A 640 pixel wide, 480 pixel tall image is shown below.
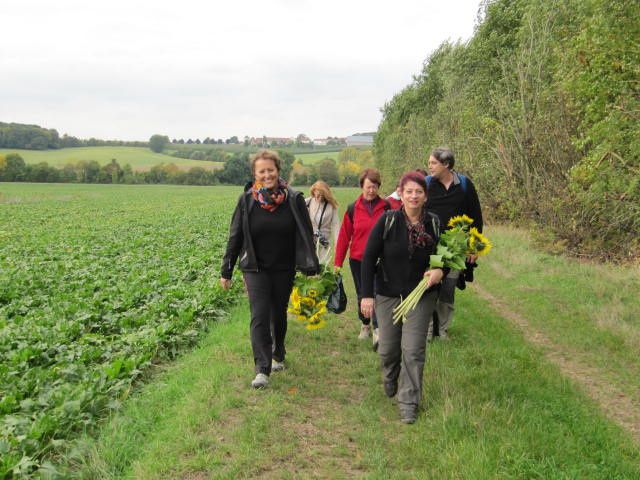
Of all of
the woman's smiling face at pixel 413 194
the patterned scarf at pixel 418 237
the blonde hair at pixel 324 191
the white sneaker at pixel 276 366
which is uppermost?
the woman's smiling face at pixel 413 194

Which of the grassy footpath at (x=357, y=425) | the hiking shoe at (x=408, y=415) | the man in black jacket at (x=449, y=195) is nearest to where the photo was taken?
the grassy footpath at (x=357, y=425)

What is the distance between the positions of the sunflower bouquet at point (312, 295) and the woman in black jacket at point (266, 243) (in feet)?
1.03

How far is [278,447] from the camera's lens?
4.23 meters

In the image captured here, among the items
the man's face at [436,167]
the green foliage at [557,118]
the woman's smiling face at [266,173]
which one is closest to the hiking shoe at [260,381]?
the woman's smiling face at [266,173]

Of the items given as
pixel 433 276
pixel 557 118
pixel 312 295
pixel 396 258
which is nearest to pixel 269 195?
pixel 312 295

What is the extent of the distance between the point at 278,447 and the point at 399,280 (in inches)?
73.6

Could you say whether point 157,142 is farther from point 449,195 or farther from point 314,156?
point 449,195

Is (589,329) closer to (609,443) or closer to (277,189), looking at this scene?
(609,443)

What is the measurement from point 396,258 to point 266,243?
4.60 ft

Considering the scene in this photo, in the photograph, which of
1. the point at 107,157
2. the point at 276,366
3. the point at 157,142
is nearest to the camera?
the point at 276,366

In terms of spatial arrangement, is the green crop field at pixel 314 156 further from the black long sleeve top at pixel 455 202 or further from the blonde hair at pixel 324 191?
the black long sleeve top at pixel 455 202

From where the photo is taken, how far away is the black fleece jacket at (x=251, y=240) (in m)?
5.52

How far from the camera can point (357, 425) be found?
15.6 feet

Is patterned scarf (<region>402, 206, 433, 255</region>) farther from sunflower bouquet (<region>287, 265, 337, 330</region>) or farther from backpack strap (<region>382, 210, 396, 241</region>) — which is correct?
sunflower bouquet (<region>287, 265, 337, 330</region>)
